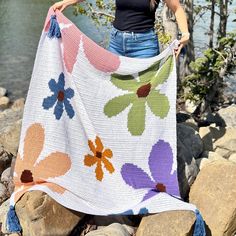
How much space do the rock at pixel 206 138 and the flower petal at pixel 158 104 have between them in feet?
4.98

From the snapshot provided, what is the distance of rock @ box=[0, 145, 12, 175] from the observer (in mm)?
5605

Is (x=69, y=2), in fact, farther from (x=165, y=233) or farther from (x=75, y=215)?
(x=165, y=233)

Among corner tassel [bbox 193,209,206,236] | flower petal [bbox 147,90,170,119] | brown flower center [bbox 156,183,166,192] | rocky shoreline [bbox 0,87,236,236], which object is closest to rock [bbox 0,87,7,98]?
rocky shoreline [bbox 0,87,236,236]

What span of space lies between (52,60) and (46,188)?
127 centimetres

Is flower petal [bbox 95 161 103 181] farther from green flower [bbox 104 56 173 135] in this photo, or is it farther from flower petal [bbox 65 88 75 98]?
flower petal [bbox 65 88 75 98]

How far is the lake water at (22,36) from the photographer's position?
530 inches

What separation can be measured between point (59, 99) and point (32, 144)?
55cm

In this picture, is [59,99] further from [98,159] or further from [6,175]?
[6,175]

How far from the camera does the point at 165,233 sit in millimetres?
3916

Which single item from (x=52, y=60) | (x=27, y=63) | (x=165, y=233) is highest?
(x=52, y=60)

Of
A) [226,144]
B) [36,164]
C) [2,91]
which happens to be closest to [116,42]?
[36,164]

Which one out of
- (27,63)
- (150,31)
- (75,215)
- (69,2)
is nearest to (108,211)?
(75,215)

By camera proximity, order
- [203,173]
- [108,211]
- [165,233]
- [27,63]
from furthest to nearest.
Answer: [27,63] < [203,173] < [108,211] < [165,233]

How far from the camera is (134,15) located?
4.13 metres
